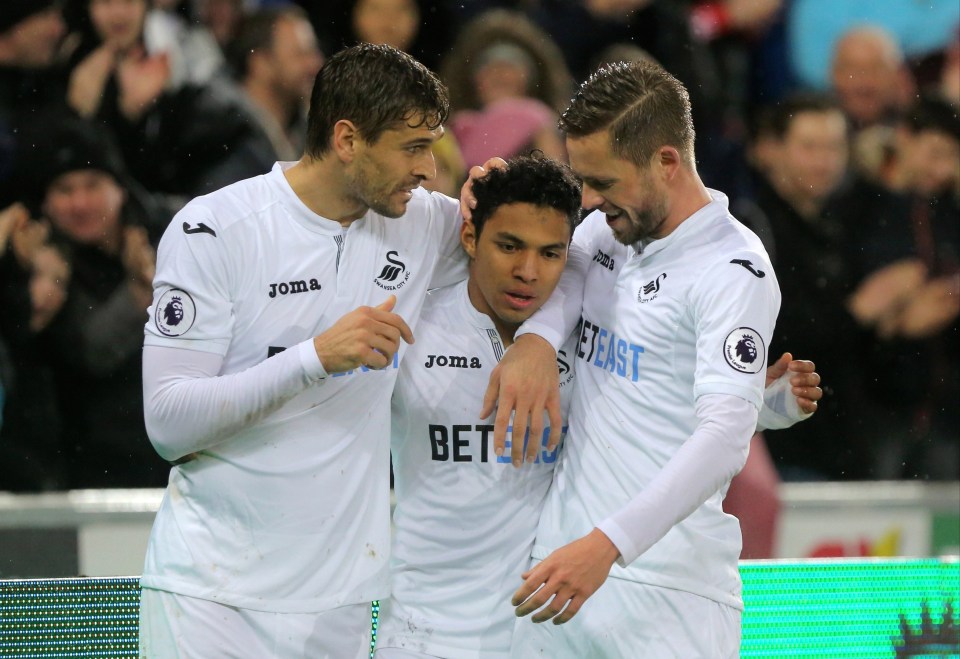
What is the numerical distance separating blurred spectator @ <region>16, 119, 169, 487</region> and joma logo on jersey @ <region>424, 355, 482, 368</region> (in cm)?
210

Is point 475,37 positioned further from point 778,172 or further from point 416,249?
point 416,249

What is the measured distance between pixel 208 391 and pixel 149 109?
9.35 feet

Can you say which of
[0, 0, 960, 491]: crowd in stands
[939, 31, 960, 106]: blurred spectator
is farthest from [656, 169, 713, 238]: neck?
[939, 31, 960, 106]: blurred spectator

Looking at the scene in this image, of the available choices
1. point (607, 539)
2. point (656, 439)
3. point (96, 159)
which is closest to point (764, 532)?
point (656, 439)

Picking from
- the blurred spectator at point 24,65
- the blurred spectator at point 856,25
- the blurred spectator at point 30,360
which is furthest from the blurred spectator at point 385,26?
the blurred spectator at point 856,25

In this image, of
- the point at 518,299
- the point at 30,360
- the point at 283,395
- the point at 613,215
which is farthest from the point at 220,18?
the point at 283,395

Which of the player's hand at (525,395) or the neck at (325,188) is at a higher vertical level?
the neck at (325,188)

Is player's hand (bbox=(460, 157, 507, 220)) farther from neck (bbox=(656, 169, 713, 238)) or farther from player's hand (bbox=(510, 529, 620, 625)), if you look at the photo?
player's hand (bbox=(510, 529, 620, 625))

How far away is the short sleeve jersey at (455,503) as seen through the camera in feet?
9.04

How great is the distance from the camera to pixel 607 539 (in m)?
2.22

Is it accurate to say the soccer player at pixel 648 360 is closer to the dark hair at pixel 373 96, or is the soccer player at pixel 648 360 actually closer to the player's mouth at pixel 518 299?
the player's mouth at pixel 518 299

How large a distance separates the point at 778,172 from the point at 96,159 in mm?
3077

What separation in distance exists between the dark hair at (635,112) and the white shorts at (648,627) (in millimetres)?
942

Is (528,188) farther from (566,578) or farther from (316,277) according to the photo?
(566,578)
